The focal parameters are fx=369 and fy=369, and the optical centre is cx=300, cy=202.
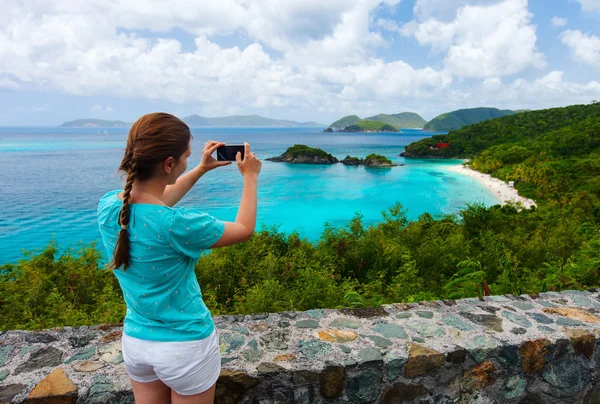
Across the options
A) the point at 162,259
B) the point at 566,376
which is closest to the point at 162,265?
the point at 162,259

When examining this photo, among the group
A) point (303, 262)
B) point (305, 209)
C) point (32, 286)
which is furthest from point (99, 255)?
point (305, 209)

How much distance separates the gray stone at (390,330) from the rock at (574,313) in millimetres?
1315

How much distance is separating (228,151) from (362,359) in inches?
57.0

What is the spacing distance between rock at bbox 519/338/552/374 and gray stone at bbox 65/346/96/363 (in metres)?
2.77

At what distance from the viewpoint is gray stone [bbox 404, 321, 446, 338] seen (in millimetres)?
2551

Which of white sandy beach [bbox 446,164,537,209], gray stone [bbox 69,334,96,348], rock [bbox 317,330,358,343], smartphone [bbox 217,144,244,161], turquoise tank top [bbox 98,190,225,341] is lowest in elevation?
white sandy beach [bbox 446,164,537,209]

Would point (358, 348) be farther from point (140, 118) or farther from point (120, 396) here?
point (140, 118)

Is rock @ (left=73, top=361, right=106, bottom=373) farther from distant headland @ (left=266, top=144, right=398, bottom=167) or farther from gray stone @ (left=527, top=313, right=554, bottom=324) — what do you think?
distant headland @ (left=266, top=144, right=398, bottom=167)

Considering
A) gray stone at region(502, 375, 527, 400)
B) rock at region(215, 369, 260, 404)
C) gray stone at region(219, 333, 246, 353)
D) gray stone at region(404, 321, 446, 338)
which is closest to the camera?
rock at region(215, 369, 260, 404)

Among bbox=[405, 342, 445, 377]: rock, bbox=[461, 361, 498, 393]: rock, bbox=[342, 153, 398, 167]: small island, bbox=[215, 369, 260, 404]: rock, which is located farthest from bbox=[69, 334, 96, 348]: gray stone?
bbox=[342, 153, 398, 167]: small island

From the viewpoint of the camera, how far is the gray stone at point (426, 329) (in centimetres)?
255

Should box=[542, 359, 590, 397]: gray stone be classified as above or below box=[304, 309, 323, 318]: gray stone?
below

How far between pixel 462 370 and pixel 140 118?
7.74 ft

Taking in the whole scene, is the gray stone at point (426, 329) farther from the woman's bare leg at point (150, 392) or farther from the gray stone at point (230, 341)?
the woman's bare leg at point (150, 392)
